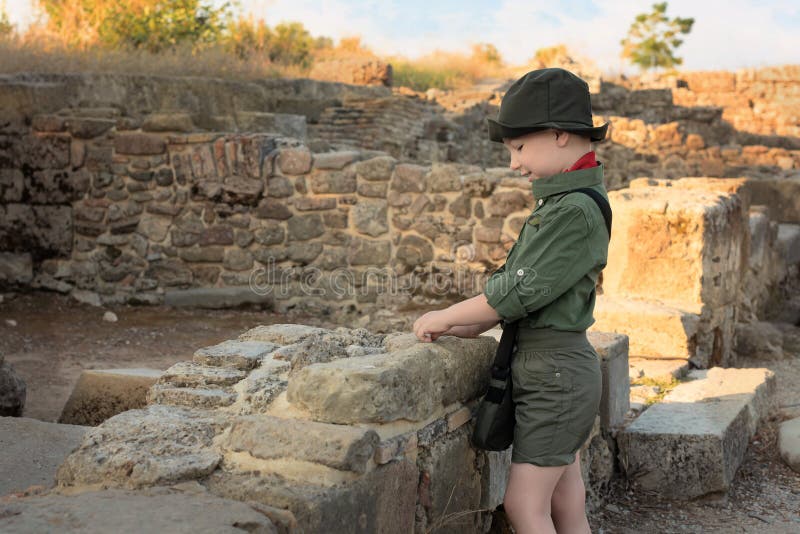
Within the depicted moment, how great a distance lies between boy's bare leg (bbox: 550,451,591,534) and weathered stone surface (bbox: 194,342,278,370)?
92 centimetres

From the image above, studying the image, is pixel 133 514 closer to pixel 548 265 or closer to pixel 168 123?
pixel 548 265

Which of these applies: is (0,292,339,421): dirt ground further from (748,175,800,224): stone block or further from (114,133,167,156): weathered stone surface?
(748,175,800,224): stone block

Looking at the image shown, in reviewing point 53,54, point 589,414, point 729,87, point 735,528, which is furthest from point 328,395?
point 729,87

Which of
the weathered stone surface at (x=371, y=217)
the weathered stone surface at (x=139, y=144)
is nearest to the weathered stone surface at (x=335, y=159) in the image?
the weathered stone surface at (x=371, y=217)

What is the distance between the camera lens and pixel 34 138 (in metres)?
8.21

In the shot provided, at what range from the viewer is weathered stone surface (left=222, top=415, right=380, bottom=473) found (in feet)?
6.57

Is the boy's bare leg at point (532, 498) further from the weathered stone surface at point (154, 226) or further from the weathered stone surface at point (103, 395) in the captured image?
the weathered stone surface at point (154, 226)

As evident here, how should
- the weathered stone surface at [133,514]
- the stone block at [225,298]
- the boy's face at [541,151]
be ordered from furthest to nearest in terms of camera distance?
the stone block at [225,298] < the boy's face at [541,151] < the weathered stone surface at [133,514]

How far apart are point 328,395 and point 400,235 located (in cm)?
537

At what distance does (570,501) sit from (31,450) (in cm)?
196

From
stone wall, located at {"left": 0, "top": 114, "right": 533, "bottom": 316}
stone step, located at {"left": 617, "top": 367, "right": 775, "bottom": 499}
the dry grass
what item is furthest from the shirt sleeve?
the dry grass

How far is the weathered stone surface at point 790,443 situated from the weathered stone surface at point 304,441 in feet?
8.43

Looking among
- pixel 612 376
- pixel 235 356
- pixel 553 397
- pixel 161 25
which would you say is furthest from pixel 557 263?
pixel 161 25

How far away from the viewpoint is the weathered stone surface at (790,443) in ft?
13.0
